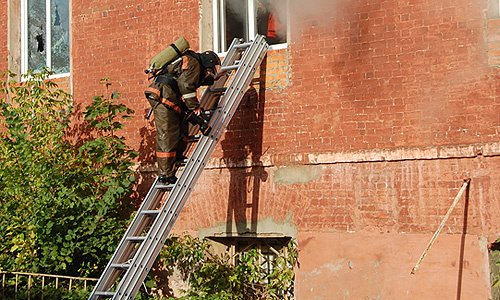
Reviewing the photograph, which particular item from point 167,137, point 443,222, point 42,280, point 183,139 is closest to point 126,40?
point 183,139

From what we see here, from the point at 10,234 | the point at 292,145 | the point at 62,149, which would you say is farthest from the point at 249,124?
the point at 10,234

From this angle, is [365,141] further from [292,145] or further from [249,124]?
[249,124]

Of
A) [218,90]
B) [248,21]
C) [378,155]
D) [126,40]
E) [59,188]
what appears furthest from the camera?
[126,40]

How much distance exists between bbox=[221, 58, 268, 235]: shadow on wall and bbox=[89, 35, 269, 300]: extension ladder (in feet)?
1.31

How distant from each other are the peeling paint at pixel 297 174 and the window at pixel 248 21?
156cm

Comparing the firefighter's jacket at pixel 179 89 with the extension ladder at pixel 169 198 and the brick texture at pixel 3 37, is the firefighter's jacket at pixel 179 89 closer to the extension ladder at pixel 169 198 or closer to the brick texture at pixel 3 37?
the extension ladder at pixel 169 198

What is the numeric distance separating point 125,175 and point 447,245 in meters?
4.15

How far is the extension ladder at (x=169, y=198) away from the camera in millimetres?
7188

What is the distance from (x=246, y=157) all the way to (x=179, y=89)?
55.9 inches

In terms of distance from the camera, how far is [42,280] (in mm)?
8992

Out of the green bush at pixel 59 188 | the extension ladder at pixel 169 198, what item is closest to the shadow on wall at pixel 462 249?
the extension ladder at pixel 169 198

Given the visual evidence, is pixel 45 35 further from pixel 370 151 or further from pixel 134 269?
pixel 370 151

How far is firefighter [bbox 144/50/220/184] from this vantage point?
25.0 ft

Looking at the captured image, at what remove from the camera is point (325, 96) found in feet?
27.0
